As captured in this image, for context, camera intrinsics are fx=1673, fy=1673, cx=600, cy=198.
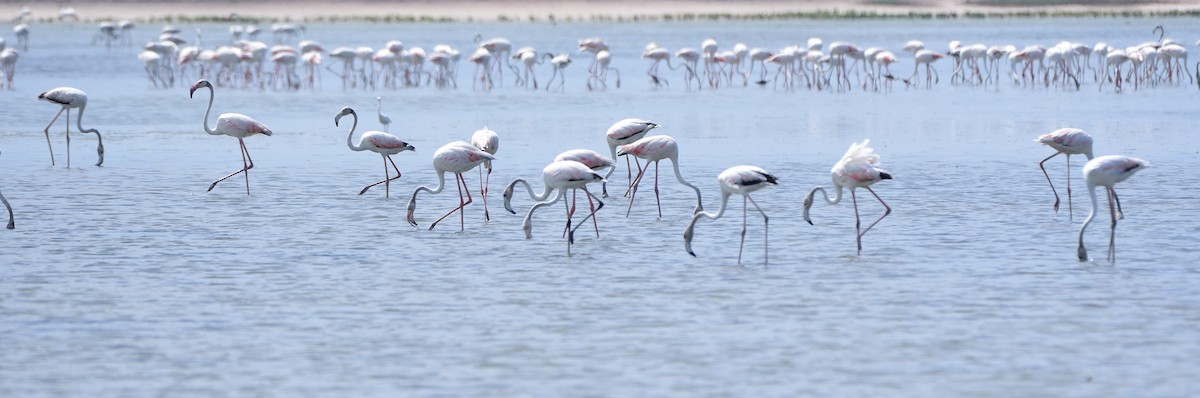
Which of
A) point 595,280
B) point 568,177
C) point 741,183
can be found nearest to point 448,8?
point 568,177

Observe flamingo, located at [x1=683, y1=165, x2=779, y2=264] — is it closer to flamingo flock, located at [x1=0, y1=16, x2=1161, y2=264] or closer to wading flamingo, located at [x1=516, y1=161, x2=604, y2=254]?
flamingo flock, located at [x1=0, y1=16, x2=1161, y2=264]

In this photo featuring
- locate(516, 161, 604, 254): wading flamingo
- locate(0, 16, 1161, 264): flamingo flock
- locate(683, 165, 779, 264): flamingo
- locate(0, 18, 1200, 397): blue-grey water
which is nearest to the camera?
locate(0, 18, 1200, 397): blue-grey water

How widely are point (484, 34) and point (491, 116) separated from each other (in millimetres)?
33750

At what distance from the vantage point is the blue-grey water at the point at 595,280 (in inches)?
247

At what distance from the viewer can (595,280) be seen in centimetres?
839

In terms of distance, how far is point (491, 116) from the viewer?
20.5 meters

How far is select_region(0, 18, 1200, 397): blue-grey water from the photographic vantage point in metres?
6.27

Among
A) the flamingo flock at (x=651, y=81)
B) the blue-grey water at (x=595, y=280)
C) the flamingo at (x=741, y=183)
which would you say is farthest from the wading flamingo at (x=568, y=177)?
the flamingo at (x=741, y=183)

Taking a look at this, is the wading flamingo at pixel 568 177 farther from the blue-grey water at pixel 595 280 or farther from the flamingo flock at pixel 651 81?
the blue-grey water at pixel 595 280

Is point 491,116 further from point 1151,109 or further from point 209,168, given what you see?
point 1151,109

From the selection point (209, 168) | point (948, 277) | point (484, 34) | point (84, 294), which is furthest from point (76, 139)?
point (484, 34)

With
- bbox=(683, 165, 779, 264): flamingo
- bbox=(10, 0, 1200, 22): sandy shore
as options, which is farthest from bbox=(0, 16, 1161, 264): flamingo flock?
bbox=(10, 0, 1200, 22): sandy shore

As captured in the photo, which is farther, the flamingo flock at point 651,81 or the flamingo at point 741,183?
the flamingo flock at point 651,81

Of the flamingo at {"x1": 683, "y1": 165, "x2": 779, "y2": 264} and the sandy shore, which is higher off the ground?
the flamingo at {"x1": 683, "y1": 165, "x2": 779, "y2": 264}
